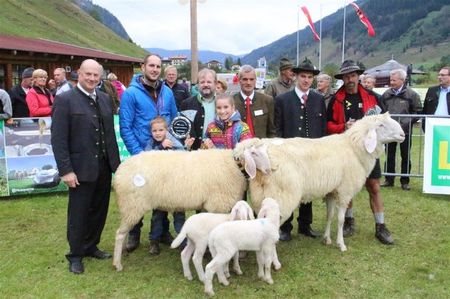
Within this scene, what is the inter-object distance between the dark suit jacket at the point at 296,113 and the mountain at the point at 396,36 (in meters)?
126

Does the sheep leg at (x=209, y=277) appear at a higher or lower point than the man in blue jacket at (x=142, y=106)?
lower

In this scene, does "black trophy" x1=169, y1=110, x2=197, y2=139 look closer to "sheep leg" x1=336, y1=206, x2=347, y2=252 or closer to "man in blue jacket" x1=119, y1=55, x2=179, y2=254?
"man in blue jacket" x1=119, y1=55, x2=179, y2=254

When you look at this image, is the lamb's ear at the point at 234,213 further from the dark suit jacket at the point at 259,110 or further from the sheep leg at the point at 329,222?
the sheep leg at the point at 329,222

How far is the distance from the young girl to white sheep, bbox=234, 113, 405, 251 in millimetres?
284

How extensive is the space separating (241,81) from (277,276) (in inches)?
91.6

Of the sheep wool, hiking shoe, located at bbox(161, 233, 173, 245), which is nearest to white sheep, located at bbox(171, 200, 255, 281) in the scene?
the sheep wool

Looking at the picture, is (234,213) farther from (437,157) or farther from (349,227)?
(437,157)

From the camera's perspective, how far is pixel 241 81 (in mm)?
5172

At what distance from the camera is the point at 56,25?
6600 centimetres

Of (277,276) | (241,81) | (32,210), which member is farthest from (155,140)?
(32,210)

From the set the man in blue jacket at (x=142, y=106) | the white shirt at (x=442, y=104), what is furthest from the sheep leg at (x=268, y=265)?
the white shirt at (x=442, y=104)

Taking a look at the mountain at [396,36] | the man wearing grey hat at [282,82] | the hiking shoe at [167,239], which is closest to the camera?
the hiking shoe at [167,239]

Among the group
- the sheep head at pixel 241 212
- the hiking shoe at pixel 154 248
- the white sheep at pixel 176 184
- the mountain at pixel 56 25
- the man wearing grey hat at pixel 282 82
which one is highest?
the mountain at pixel 56 25

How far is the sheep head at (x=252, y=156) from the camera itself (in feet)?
14.1
